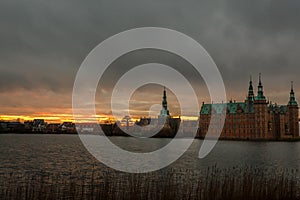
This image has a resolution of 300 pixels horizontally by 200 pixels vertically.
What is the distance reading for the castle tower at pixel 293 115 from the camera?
14650cm

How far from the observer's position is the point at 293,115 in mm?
147625

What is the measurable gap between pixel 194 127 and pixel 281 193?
15690 centimetres

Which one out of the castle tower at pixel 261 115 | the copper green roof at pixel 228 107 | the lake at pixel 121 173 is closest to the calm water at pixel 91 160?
the lake at pixel 121 173

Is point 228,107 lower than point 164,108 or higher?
lower

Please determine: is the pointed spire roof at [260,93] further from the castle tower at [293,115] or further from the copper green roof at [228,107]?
the castle tower at [293,115]

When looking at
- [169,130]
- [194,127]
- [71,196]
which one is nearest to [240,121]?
[194,127]

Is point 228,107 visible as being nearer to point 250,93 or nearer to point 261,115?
point 250,93

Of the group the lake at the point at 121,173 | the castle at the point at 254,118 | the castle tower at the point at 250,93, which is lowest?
the lake at the point at 121,173

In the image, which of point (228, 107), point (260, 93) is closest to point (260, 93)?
point (260, 93)

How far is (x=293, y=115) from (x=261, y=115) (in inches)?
827

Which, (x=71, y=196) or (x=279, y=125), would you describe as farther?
(x=279, y=125)

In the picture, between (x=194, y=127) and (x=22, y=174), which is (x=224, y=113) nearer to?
(x=194, y=127)

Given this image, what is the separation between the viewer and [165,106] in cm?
19012

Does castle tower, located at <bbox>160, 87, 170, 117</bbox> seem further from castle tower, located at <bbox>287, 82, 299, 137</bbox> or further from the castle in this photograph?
castle tower, located at <bbox>287, 82, 299, 137</bbox>
